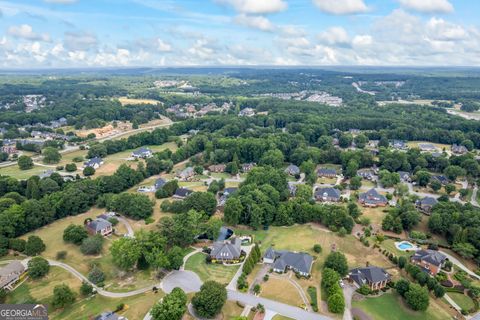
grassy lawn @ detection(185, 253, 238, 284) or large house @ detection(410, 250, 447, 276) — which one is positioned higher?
large house @ detection(410, 250, 447, 276)

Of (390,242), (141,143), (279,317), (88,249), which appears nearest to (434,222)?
(390,242)

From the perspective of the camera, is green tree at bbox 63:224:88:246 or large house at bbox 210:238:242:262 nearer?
large house at bbox 210:238:242:262

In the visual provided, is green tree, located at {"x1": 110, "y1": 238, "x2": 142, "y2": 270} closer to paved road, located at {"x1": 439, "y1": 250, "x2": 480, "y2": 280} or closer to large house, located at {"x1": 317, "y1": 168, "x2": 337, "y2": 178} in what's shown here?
paved road, located at {"x1": 439, "y1": 250, "x2": 480, "y2": 280}

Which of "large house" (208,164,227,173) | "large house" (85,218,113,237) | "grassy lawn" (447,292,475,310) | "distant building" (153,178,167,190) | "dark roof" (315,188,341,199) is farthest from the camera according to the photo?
"large house" (208,164,227,173)

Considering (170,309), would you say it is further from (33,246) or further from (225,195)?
(225,195)

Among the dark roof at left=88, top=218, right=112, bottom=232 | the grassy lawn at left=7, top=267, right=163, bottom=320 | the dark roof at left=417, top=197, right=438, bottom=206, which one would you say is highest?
the dark roof at left=417, top=197, right=438, bottom=206

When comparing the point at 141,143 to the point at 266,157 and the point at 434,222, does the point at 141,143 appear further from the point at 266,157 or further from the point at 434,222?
A: the point at 434,222

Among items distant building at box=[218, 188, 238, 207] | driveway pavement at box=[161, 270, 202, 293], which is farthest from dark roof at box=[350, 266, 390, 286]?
distant building at box=[218, 188, 238, 207]

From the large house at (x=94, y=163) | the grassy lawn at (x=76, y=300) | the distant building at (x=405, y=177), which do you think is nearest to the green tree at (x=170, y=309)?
the grassy lawn at (x=76, y=300)

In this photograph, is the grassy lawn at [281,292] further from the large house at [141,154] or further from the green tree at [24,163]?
the green tree at [24,163]
